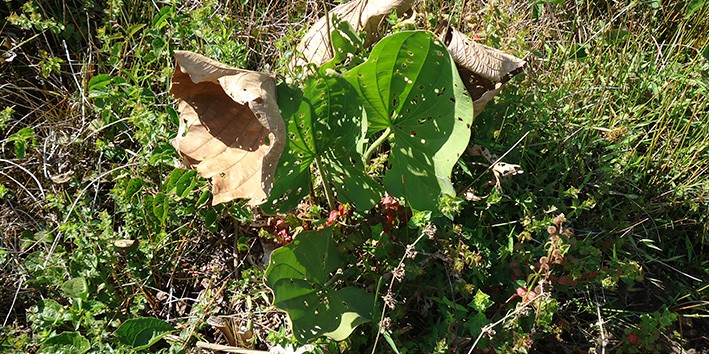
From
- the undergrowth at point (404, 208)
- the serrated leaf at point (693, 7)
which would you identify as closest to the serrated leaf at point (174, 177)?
the undergrowth at point (404, 208)

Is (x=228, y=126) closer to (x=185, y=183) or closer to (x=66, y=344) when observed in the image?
(x=185, y=183)

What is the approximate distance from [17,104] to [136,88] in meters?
0.53

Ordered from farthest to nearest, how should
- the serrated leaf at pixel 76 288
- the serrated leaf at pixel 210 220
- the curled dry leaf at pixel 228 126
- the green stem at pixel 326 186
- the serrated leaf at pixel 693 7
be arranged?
A: 1. the serrated leaf at pixel 693 7
2. the serrated leaf at pixel 210 220
3. the serrated leaf at pixel 76 288
4. the green stem at pixel 326 186
5. the curled dry leaf at pixel 228 126

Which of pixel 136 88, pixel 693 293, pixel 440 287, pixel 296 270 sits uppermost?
pixel 136 88

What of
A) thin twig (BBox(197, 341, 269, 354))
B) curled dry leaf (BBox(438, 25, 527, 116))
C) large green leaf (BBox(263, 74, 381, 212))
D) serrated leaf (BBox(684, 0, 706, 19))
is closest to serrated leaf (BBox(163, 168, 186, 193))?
large green leaf (BBox(263, 74, 381, 212))

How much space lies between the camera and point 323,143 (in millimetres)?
1940

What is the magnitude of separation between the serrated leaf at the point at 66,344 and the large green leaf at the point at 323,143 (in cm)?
60

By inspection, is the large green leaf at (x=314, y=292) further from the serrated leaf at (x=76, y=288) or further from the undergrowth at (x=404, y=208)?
the serrated leaf at (x=76, y=288)

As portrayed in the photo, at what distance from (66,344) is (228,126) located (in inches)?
28.7

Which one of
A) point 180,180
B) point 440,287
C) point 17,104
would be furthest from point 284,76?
point 17,104

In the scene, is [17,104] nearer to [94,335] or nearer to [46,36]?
[46,36]

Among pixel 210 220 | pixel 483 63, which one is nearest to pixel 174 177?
pixel 210 220

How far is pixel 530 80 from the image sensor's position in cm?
230

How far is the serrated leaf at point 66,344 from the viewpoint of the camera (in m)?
1.97
